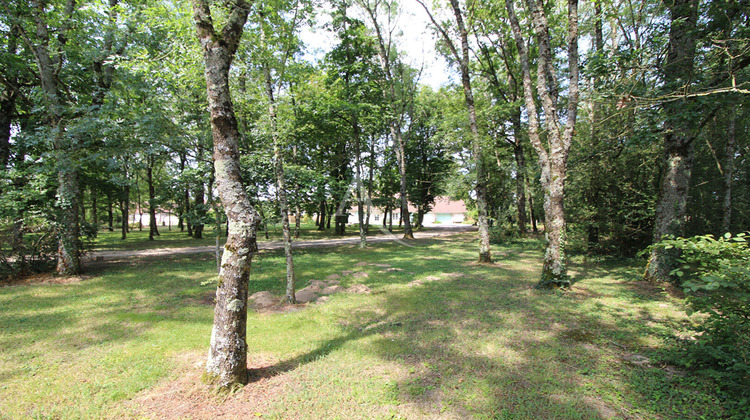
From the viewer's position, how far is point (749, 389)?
2963 millimetres

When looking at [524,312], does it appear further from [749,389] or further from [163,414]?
[163,414]

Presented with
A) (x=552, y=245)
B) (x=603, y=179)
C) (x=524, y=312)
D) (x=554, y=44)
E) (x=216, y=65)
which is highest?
(x=554, y=44)

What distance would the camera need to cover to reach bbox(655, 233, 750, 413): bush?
119 inches

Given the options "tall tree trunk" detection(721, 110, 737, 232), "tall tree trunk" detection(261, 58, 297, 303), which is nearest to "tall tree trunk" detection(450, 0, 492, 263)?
"tall tree trunk" detection(261, 58, 297, 303)

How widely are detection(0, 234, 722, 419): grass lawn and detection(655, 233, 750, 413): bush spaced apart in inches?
10.5

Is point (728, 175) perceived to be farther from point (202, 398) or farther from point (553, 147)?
point (202, 398)

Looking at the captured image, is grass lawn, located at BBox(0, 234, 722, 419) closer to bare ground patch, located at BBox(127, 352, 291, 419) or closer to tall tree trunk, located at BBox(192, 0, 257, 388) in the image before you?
bare ground patch, located at BBox(127, 352, 291, 419)

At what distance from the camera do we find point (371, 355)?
175 inches

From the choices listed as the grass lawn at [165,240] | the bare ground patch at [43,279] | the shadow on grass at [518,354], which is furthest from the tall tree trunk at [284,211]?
the grass lawn at [165,240]

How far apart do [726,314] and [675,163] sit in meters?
6.29

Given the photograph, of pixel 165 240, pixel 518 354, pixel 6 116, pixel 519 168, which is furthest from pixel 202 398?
pixel 165 240

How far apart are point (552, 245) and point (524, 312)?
2.36 metres

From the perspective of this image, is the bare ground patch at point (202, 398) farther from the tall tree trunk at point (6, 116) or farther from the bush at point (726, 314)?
the tall tree trunk at point (6, 116)

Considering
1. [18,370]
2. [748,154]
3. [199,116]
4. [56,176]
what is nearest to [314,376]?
[18,370]
